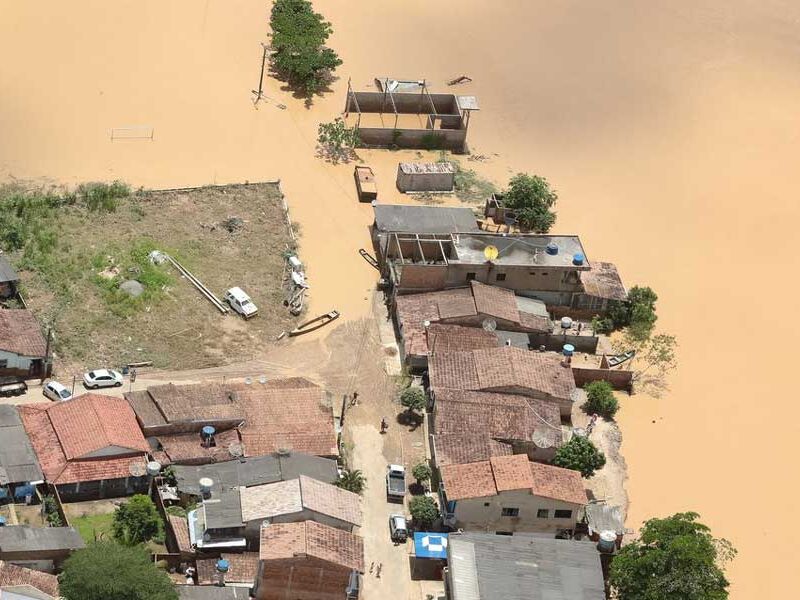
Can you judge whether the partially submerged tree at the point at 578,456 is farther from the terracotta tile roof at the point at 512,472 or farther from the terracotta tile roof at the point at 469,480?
the terracotta tile roof at the point at 469,480

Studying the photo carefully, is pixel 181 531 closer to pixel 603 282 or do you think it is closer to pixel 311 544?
pixel 311 544

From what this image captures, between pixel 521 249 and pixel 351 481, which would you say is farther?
pixel 521 249

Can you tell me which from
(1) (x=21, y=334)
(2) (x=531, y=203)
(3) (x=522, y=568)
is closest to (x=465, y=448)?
(3) (x=522, y=568)

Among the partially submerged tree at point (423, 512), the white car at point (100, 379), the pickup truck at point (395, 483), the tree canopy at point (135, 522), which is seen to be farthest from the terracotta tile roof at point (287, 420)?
the white car at point (100, 379)

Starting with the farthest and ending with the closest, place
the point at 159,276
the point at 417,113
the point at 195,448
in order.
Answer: the point at 417,113, the point at 159,276, the point at 195,448

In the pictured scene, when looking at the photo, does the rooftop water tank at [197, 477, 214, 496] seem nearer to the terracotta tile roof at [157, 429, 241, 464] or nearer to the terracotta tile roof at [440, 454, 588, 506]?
the terracotta tile roof at [157, 429, 241, 464]

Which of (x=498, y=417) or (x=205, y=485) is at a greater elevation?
(x=498, y=417)

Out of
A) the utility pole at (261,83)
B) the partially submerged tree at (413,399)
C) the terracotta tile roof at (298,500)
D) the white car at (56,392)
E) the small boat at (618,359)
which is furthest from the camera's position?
the utility pole at (261,83)
